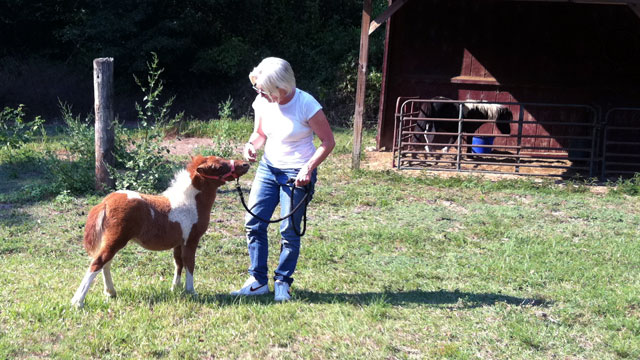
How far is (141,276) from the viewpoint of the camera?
202 inches

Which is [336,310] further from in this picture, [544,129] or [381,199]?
[544,129]

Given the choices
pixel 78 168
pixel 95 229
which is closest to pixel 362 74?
pixel 78 168

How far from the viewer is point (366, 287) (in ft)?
16.6

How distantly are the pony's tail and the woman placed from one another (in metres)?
1.05

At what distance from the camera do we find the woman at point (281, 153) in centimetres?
420

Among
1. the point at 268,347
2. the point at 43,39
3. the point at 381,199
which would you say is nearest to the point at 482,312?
the point at 268,347

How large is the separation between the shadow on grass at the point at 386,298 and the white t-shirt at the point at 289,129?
1.06 meters

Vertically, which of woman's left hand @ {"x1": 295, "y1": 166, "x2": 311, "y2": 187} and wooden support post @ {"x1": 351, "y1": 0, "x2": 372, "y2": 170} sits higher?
wooden support post @ {"x1": 351, "y1": 0, "x2": 372, "y2": 170}

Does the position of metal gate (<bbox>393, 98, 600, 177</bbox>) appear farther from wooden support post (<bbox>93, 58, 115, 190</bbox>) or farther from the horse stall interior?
wooden support post (<bbox>93, 58, 115, 190</bbox>)

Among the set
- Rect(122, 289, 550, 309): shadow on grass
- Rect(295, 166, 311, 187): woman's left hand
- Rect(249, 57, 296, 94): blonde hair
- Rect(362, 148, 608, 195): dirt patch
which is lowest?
Rect(122, 289, 550, 309): shadow on grass

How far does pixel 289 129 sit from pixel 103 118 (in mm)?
4634

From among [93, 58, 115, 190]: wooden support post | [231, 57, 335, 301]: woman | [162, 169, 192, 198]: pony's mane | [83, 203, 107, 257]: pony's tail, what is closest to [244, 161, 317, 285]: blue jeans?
[231, 57, 335, 301]: woman

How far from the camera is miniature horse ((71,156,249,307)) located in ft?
13.5

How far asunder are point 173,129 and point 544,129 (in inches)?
324
